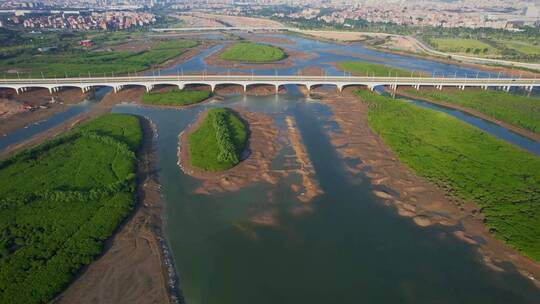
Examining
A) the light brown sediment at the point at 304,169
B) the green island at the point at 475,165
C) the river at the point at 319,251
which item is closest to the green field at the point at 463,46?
the green island at the point at 475,165

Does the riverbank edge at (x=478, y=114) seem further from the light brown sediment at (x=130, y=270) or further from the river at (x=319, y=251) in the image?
the light brown sediment at (x=130, y=270)

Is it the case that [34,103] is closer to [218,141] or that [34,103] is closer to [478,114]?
[218,141]

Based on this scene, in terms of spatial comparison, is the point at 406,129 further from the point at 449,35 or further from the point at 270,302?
the point at 449,35

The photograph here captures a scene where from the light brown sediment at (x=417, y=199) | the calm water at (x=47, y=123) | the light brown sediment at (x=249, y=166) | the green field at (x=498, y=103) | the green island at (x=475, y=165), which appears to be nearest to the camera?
the light brown sediment at (x=417, y=199)

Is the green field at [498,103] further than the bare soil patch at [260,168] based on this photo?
Yes

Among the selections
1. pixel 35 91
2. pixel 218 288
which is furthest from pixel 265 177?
pixel 35 91

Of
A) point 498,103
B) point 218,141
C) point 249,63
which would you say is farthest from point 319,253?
point 249,63
